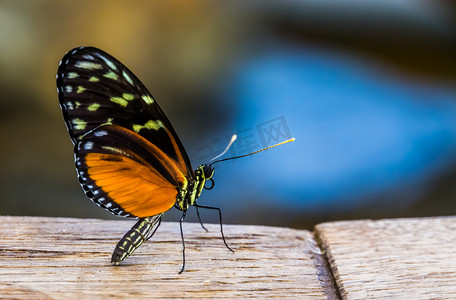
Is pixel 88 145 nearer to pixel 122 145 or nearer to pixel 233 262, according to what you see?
pixel 122 145

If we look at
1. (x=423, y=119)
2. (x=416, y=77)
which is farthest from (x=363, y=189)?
(x=416, y=77)

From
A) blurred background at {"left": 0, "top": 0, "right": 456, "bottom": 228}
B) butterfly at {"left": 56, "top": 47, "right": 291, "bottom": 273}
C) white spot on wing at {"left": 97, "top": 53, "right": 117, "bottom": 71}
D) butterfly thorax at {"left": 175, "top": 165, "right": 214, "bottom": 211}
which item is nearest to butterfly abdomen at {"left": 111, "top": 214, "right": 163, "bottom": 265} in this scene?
butterfly at {"left": 56, "top": 47, "right": 291, "bottom": 273}

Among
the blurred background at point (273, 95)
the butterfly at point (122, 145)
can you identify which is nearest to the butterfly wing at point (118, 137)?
the butterfly at point (122, 145)

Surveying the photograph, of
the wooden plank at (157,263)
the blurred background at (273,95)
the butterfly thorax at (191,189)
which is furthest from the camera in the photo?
the blurred background at (273,95)

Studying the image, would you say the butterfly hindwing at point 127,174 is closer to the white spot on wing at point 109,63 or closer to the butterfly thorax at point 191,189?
the butterfly thorax at point 191,189

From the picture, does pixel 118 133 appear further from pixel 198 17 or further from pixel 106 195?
pixel 198 17

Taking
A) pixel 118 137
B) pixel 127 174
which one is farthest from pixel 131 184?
pixel 118 137
